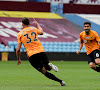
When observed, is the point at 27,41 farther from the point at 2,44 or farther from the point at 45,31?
the point at 45,31

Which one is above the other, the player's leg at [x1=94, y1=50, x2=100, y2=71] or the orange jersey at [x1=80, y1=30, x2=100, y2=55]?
the orange jersey at [x1=80, y1=30, x2=100, y2=55]

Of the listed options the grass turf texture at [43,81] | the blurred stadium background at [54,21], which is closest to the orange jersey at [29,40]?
the grass turf texture at [43,81]

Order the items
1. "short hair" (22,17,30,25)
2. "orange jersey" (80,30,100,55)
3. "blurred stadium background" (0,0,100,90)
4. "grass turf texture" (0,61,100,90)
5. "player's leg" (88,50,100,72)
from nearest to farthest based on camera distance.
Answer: "short hair" (22,17,30,25) → "grass turf texture" (0,61,100,90) → "orange jersey" (80,30,100,55) → "player's leg" (88,50,100,72) → "blurred stadium background" (0,0,100,90)

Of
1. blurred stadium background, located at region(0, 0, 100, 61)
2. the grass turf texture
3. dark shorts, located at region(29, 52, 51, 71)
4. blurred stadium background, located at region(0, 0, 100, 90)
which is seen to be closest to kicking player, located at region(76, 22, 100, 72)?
the grass turf texture

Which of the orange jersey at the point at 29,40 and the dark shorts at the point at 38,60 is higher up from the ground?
the orange jersey at the point at 29,40

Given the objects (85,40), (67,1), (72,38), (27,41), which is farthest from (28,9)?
(27,41)

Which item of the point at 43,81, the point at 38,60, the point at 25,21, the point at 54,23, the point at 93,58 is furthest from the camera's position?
the point at 54,23

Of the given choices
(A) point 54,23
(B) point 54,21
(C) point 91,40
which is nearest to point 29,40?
(C) point 91,40

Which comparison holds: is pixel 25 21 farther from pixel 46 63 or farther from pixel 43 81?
pixel 43 81

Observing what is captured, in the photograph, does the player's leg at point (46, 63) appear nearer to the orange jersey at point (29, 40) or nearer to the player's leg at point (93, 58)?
the orange jersey at point (29, 40)

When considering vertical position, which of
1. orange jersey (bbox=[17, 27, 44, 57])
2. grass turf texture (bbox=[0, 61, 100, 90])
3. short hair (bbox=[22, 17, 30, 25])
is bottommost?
grass turf texture (bbox=[0, 61, 100, 90])

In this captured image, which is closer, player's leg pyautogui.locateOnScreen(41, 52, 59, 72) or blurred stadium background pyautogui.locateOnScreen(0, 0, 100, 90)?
player's leg pyautogui.locateOnScreen(41, 52, 59, 72)

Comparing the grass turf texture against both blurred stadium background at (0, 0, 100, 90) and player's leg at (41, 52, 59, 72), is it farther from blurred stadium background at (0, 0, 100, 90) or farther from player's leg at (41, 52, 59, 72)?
blurred stadium background at (0, 0, 100, 90)

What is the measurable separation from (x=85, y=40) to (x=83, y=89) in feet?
9.82
